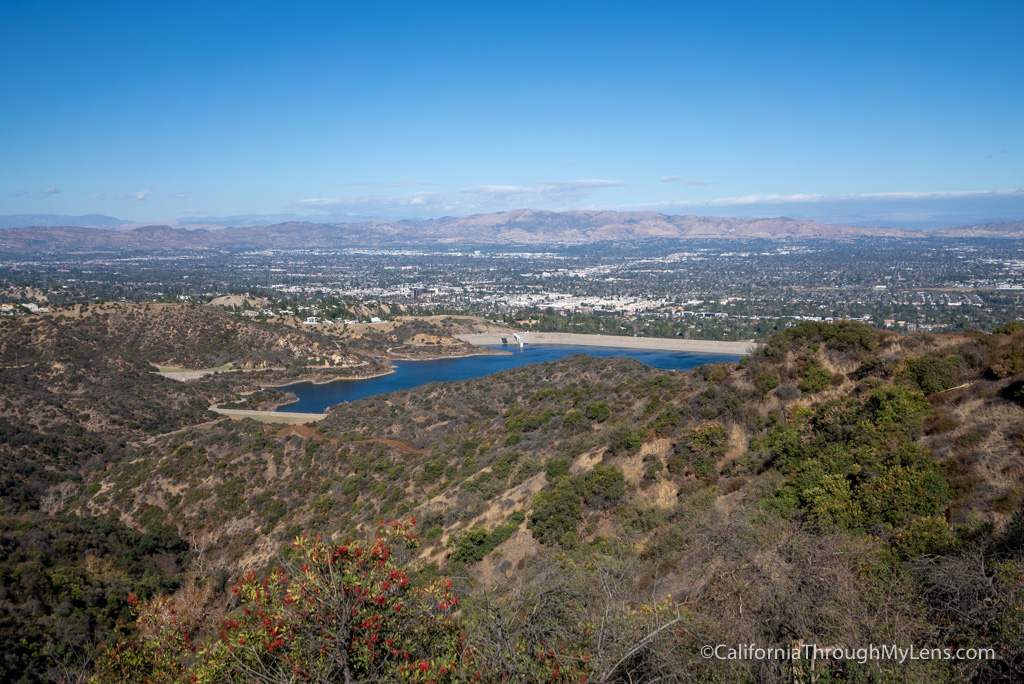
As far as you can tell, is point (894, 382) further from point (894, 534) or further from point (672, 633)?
point (672, 633)

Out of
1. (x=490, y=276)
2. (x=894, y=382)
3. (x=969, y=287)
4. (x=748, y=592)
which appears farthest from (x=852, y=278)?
(x=748, y=592)

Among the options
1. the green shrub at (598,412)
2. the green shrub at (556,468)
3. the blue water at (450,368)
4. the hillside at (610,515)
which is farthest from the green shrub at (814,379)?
the blue water at (450,368)

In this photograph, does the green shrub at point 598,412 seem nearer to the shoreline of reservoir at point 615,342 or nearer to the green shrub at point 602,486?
the green shrub at point 602,486

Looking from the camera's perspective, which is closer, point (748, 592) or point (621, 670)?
point (621, 670)

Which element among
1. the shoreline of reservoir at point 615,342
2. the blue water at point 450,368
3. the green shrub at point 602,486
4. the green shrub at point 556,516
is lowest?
the blue water at point 450,368

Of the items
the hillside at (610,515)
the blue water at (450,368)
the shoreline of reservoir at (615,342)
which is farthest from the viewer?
the shoreline of reservoir at (615,342)

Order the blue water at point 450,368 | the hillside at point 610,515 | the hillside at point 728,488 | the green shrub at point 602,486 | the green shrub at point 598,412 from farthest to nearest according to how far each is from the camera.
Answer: the blue water at point 450,368 → the green shrub at point 598,412 → the green shrub at point 602,486 → the hillside at point 728,488 → the hillside at point 610,515
